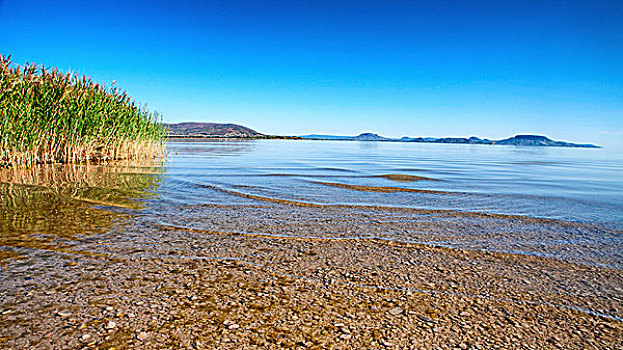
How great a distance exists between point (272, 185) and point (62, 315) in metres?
8.53

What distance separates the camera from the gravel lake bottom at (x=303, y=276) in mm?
2891

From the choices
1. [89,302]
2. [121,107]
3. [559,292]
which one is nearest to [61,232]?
[89,302]

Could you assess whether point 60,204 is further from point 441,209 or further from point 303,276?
point 441,209

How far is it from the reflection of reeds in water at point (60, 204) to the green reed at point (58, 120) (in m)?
1.75

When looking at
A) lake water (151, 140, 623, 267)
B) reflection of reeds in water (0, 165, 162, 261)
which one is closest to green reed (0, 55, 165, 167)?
reflection of reeds in water (0, 165, 162, 261)

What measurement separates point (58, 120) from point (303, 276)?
1515 centimetres

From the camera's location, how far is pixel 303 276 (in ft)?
13.2

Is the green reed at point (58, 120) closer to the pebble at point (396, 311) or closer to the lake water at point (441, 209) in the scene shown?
the lake water at point (441, 209)

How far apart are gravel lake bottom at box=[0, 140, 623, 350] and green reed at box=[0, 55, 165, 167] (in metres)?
7.01

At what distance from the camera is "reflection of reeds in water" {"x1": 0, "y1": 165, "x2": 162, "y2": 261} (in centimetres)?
523

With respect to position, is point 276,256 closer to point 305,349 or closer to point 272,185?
point 305,349

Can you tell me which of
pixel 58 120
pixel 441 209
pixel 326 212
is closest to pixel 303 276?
pixel 326 212

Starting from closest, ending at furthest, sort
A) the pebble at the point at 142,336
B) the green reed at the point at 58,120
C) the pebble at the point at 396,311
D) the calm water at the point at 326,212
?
the pebble at the point at 142,336 < the pebble at the point at 396,311 < the calm water at the point at 326,212 < the green reed at the point at 58,120

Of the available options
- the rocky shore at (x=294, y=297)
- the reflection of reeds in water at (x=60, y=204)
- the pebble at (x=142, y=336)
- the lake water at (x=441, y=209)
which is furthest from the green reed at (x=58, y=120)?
the pebble at (x=142, y=336)
